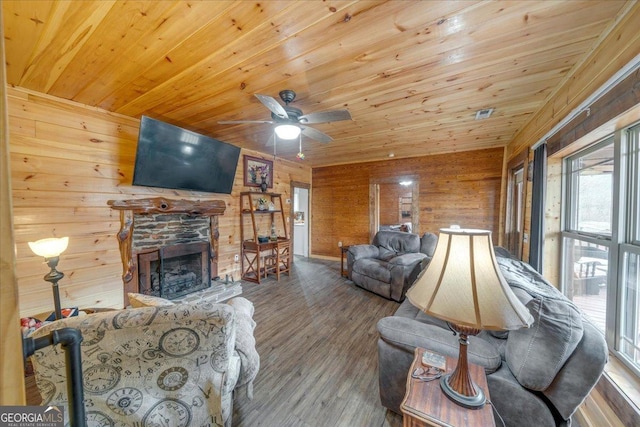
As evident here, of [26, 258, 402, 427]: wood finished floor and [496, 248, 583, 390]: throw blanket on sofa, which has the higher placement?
[496, 248, 583, 390]: throw blanket on sofa

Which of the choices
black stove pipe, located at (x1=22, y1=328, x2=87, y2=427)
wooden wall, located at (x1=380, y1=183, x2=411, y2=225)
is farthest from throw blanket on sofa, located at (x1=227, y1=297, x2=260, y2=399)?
wooden wall, located at (x1=380, y1=183, x2=411, y2=225)

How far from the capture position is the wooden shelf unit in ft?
13.9

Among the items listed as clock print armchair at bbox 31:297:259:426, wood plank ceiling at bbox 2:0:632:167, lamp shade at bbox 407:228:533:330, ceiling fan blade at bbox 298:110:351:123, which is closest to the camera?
lamp shade at bbox 407:228:533:330

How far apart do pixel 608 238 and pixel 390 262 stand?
91.7 inches

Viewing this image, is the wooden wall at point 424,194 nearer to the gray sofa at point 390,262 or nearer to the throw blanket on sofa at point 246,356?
the gray sofa at point 390,262

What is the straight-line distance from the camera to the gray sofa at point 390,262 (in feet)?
10.8

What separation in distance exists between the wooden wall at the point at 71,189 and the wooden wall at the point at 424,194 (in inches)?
151

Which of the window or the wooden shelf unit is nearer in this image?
the window

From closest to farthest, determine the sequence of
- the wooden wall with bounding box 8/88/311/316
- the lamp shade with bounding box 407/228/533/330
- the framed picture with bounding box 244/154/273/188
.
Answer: the lamp shade with bounding box 407/228/533/330 < the wooden wall with bounding box 8/88/311/316 < the framed picture with bounding box 244/154/273/188

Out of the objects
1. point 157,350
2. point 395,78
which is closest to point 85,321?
point 157,350

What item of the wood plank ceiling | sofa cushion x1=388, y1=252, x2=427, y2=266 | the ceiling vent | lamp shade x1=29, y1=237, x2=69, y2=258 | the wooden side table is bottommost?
the wooden side table

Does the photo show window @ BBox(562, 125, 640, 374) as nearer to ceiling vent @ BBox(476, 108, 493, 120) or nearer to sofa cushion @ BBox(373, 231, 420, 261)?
ceiling vent @ BBox(476, 108, 493, 120)

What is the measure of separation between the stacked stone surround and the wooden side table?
3.29 metres

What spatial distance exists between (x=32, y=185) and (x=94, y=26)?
5.93ft
